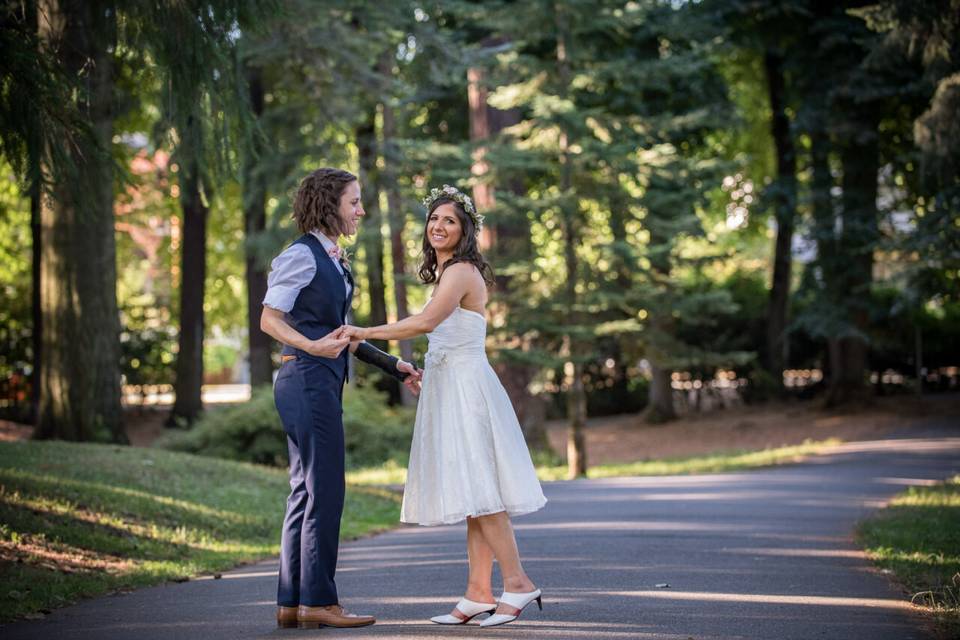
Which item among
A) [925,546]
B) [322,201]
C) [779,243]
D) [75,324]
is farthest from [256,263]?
[322,201]

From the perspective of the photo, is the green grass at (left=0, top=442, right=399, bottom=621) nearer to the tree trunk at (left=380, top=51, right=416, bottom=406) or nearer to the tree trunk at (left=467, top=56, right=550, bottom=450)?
the tree trunk at (left=467, top=56, right=550, bottom=450)

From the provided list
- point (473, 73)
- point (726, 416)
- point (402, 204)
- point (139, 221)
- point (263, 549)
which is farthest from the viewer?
point (139, 221)

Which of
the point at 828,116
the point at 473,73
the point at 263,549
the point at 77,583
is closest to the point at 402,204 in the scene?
the point at 473,73

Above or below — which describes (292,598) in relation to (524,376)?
below

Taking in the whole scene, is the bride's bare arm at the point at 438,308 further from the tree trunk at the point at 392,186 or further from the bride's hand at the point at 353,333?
the tree trunk at the point at 392,186

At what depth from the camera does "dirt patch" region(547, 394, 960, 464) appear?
27.3 m

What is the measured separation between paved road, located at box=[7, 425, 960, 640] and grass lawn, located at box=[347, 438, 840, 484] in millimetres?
6383

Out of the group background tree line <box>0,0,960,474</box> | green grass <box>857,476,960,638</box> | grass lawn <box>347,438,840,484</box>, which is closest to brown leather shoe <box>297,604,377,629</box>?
green grass <box>857,476,960,638</box>

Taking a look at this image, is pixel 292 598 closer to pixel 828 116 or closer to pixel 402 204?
pixel 402 204

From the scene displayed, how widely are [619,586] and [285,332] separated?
2.83m

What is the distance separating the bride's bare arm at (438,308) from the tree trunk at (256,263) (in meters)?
20.2

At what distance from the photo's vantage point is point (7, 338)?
109ft

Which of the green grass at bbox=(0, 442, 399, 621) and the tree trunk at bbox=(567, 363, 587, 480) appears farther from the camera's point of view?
the tree trunk at bbox=(567, 363, 587, 480)

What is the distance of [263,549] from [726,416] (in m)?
23.2
